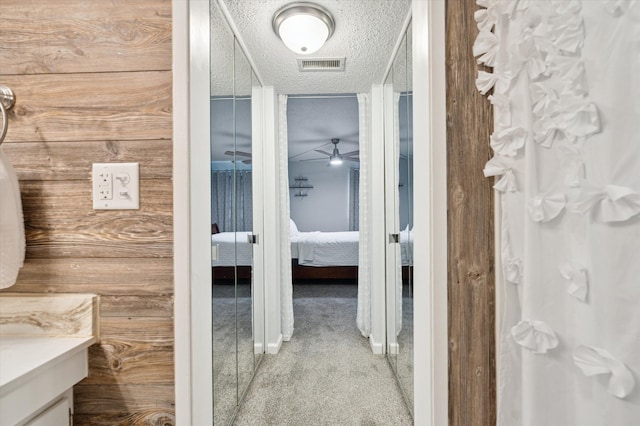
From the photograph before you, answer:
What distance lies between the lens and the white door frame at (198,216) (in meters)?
0.90

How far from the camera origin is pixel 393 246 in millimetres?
2115

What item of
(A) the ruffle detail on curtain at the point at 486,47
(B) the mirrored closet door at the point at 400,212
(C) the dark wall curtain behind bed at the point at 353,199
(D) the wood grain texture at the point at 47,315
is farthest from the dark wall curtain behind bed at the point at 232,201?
(C) the dark wall curtain behind bed at the point at 353,199

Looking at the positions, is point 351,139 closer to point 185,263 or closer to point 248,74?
point 248,74

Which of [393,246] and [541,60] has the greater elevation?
[541,60]

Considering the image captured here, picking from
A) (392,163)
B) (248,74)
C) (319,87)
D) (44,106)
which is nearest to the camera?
(44,106)

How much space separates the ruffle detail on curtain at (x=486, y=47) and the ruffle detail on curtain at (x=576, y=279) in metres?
0.58

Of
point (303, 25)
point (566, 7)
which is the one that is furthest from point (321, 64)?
point (566, 7)

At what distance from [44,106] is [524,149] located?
4.55 feet

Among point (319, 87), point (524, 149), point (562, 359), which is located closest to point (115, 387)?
point (562, 359)

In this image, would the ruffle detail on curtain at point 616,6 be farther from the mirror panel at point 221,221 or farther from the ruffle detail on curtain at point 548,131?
the mirror panel at point 221,221

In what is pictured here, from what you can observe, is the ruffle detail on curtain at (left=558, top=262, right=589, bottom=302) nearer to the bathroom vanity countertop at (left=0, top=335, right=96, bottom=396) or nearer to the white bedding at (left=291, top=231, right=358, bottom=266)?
the bathroom vanity countertop at (left=0, top=335, right=96, bottom=396)

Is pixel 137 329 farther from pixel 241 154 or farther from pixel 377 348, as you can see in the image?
pixel 377 348

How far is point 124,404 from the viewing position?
93cm

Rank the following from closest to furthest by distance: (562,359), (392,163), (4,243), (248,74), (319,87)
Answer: (562,359)
(4,243)
(248,74)
(392,163)
(319,87)
